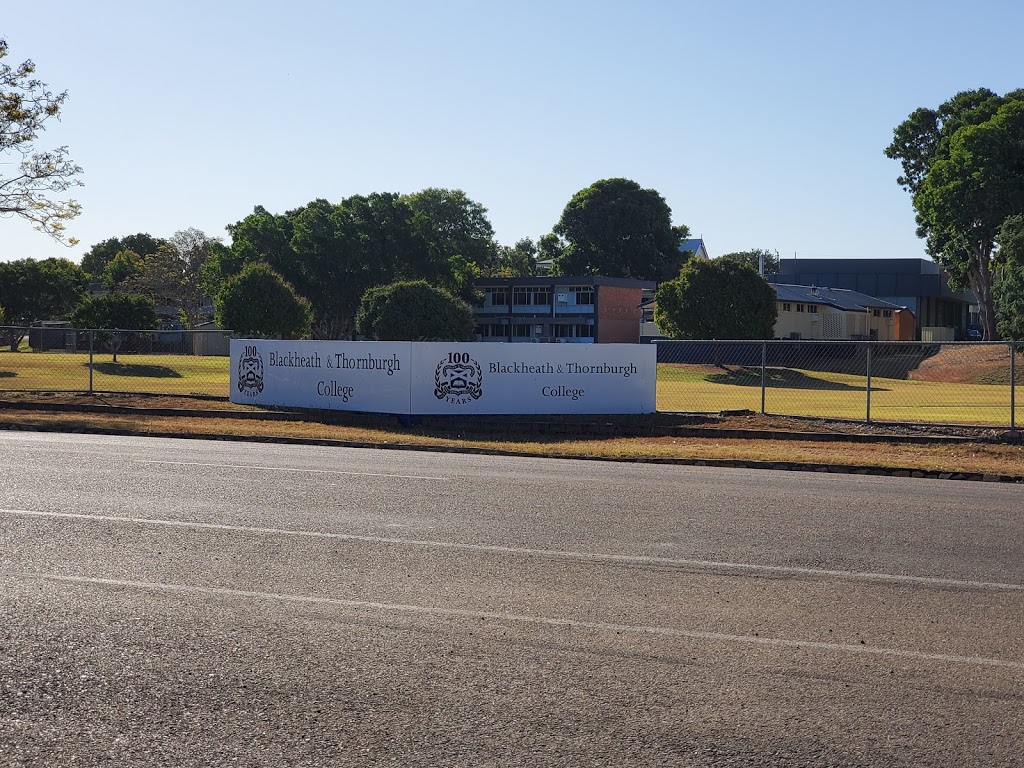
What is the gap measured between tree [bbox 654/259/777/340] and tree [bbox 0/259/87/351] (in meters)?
51.9

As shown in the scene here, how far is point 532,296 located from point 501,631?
80.1 metres

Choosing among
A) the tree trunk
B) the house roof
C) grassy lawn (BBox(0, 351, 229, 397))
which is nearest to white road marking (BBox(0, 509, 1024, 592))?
grassy lawn (BBox(0, 351, 229, 397))

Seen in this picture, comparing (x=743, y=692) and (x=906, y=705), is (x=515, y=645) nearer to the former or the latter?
(x=743, y=692)

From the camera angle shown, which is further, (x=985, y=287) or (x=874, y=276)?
(x=874, y=276)

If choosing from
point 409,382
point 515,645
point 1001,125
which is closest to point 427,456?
point 409,382

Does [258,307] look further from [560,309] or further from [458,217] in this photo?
[458,217]

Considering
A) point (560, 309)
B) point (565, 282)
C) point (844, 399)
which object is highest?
point (565, 282)

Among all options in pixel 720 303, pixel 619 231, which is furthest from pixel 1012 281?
pixel 619 231

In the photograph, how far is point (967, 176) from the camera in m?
61.3

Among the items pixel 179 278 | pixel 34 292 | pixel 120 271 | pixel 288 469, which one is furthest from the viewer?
pixel 120 271

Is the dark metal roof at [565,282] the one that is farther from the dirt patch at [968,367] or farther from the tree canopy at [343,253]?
the dirt patch at [968,367]

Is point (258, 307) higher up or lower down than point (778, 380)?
higher up

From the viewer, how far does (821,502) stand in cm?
1205

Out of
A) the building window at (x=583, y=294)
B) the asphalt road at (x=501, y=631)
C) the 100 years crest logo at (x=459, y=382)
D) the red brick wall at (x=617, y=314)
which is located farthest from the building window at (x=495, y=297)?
the asphalt road at (x=501, y=631)
